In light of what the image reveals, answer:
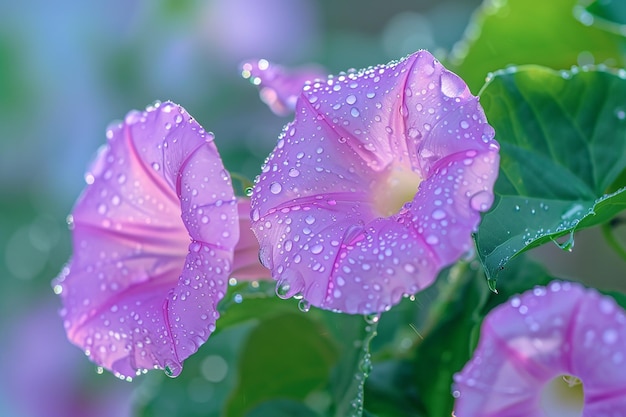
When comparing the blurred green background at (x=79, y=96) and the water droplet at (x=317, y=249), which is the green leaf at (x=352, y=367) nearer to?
the water droplet at (x=317, y=249)

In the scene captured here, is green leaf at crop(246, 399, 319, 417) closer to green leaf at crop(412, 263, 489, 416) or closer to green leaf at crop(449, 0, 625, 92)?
green leaf at crop(412, 263, 489, 416)

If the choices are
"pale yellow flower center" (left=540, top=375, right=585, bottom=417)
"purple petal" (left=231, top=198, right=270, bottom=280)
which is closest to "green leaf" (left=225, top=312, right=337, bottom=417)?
"purple petal" (left=231, top=198, right=270, bottom=280)

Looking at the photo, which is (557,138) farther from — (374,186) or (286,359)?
(286,359)

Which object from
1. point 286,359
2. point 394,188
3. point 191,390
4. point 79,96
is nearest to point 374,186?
point 394,188

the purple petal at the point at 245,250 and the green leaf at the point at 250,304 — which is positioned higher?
the purple petal at the point at 245,250

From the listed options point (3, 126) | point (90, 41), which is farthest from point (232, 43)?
point (3, 126)

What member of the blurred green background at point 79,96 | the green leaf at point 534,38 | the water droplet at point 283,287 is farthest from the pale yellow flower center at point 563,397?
the blurred green background at point 79,96
